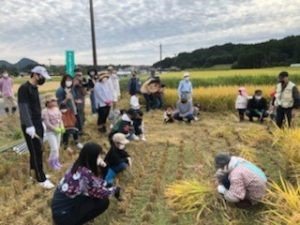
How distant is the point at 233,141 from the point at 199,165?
254 centimetres

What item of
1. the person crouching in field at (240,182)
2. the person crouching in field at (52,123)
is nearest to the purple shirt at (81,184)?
the person crouching in field at (240,182)

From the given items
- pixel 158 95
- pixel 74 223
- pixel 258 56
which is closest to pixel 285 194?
pixel 74 223

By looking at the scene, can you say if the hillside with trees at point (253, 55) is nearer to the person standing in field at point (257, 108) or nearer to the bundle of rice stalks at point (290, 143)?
the person standing in field at point (257, 108)

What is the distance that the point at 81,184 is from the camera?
443cm

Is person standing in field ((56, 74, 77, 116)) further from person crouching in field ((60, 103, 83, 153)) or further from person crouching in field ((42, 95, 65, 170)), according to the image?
person crouching in field ((42, 95, 65, 170))

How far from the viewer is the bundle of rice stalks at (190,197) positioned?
520 centimetres

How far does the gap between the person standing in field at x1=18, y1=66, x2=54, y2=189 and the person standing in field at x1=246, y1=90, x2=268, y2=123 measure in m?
8.20

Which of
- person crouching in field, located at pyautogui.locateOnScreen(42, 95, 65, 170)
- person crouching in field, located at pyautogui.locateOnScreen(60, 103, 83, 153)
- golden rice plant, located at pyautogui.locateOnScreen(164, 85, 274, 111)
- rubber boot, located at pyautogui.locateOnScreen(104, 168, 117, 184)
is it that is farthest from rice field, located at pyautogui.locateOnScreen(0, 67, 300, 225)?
golden rice plant, located at pyautogui.locateOnScreen(164, 85, 274, 111)

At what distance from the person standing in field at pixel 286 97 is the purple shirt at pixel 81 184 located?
555 cm

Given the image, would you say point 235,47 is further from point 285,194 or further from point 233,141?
point 285,194

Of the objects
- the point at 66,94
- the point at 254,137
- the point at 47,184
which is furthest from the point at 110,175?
the point at 254,137

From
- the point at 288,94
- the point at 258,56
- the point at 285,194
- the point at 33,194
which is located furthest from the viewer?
the point at 258,56

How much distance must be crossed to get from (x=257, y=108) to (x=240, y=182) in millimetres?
8555

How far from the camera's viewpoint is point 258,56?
43.4 m
